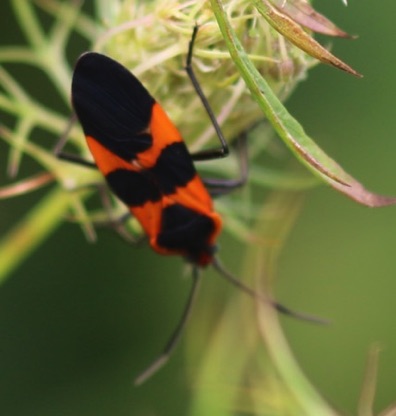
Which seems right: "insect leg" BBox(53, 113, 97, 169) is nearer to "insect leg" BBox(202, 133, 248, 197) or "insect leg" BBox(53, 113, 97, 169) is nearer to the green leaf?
"insect leg" BBox(202, 133, 248, 197)

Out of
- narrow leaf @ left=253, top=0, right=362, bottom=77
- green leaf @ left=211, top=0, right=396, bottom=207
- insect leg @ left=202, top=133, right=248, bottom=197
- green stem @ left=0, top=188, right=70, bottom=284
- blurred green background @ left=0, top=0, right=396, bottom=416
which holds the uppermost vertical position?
narrow leaf @ left=253, top=0, right=362, bottom=77

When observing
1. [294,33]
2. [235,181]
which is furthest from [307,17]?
[235,181]

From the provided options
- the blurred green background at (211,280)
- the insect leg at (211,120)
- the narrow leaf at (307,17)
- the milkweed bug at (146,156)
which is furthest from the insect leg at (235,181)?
the blurred green background at (211,280)

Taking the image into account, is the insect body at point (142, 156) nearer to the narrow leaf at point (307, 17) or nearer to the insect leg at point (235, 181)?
the insect leg at point (235, 181)

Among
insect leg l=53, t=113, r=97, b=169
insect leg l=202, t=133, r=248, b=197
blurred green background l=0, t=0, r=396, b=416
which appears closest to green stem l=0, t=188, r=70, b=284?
insect leg l=53, t=113, r=97, b=169

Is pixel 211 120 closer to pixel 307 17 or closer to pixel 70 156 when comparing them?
pixel 70 156

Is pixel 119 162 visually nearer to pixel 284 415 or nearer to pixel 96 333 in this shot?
pixel 284 415
